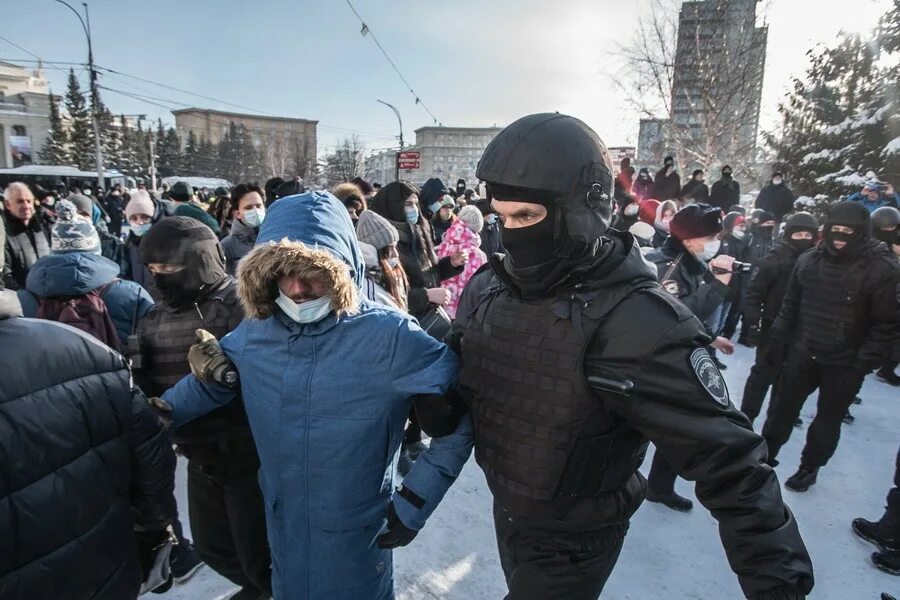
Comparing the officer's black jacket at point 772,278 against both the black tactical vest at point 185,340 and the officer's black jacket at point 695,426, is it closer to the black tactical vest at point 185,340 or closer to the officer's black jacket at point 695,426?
the officer's black jacket at point 695,426

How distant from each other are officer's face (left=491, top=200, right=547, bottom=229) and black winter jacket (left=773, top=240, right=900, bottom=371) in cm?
305

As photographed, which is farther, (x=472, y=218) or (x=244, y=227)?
(x=472, y=218)

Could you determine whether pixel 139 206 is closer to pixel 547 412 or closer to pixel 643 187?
pixel 547 412

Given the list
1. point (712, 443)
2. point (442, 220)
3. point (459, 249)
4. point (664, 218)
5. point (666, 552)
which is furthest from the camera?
point (442, 220)

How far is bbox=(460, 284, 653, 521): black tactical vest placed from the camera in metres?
1.41

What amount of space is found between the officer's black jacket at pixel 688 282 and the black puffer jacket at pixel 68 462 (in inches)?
114

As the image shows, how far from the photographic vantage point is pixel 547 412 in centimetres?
145

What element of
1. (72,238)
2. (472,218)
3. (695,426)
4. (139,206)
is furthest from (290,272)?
(472,218)

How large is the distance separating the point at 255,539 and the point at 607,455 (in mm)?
1670

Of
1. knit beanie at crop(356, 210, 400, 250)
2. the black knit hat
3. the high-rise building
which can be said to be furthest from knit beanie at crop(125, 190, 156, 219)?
the high-rise building

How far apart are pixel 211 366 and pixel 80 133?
192 ft

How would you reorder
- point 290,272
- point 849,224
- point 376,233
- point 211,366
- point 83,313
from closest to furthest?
point 290,272 < point 211,366 < point 83,313 < point 849,224 < point 376,233

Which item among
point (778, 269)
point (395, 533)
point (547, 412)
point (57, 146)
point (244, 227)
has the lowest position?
point (395, 533)

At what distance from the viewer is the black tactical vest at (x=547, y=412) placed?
141 cm
